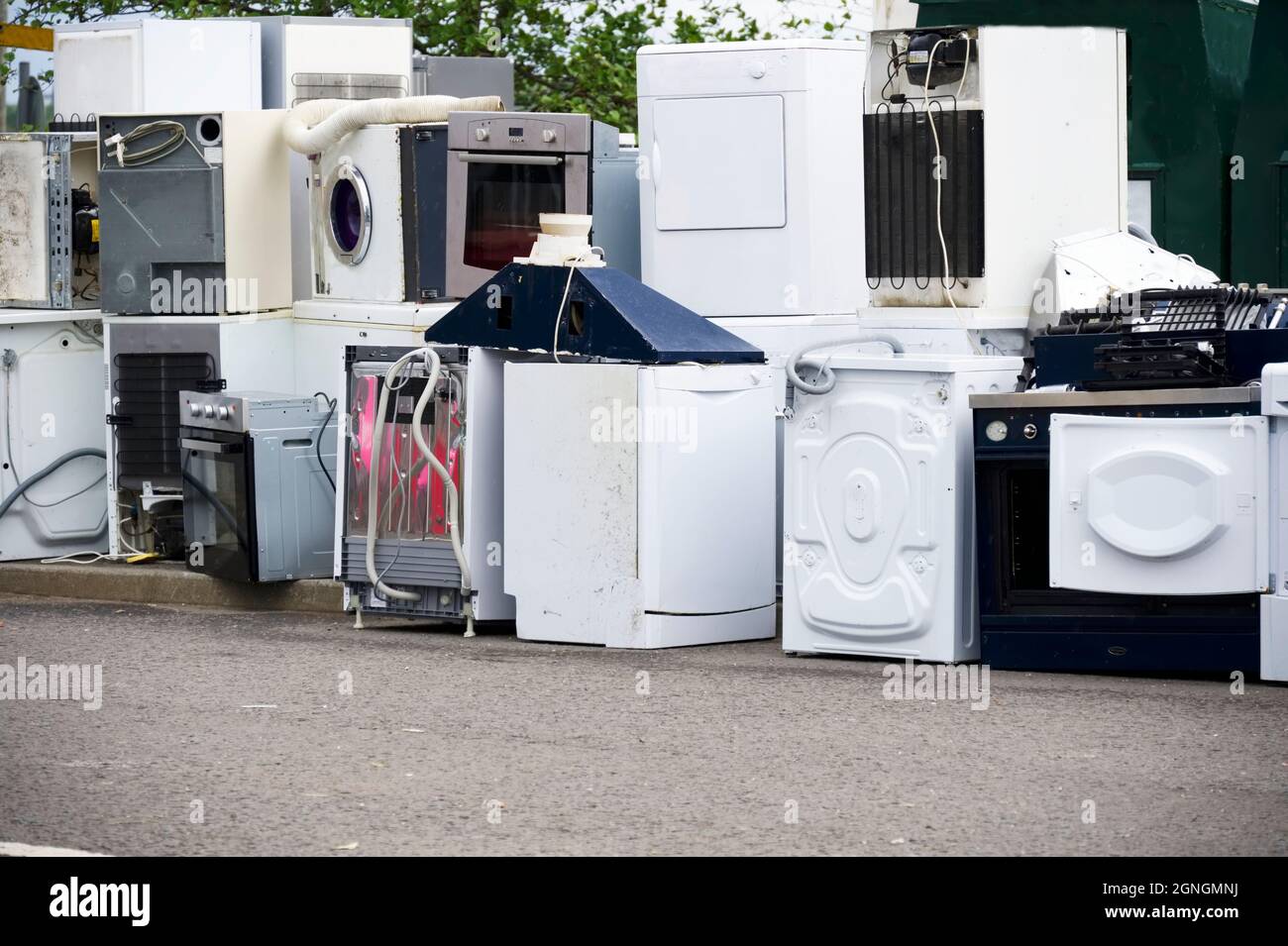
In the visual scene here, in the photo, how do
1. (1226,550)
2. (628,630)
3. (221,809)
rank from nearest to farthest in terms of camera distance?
(221,809), (1226,550), (628,630)

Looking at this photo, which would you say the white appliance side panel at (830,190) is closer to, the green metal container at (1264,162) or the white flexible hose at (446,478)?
the white flexible hose at (446,478)

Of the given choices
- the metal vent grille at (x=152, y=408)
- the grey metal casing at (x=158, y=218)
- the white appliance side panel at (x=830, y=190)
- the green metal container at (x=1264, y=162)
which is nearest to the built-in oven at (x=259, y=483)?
the metal vent grille at (x=152, y=408)

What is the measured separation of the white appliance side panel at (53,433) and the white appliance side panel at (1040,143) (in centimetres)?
446

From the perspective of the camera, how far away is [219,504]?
8688mm

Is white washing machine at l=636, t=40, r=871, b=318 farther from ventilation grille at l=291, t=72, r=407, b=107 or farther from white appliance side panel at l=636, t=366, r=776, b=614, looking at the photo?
ventilation grille at l=291, t=72, r=407, b=107

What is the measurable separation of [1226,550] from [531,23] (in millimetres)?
10844

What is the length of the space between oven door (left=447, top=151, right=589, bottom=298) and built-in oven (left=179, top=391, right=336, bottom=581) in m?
0.88

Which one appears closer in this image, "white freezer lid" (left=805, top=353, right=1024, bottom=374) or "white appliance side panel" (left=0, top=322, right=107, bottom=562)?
"white freezer lid" (left=805, top=353, right=1024, bottom=374)

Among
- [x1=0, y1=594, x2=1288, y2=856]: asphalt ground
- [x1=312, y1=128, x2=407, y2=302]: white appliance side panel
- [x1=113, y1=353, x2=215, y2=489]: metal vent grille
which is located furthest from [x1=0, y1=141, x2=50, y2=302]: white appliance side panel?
[x1=0, y1=594, x2=1288, y2=856]: asphalt ground

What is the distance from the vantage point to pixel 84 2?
1647 centimetres

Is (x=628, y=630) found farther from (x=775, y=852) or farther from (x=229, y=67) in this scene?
(x=229, y=67)

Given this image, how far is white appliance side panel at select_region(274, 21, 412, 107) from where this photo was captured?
10.6 metres

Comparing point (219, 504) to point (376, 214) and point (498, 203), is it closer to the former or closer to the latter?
point (376, 214)

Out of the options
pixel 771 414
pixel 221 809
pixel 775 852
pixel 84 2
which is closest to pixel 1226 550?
pixel 771 414
